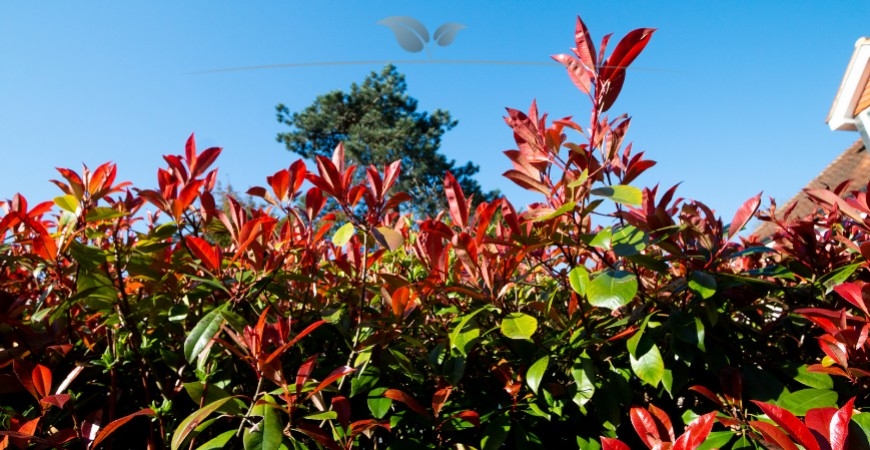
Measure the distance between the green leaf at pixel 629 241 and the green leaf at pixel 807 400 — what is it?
1.22ft

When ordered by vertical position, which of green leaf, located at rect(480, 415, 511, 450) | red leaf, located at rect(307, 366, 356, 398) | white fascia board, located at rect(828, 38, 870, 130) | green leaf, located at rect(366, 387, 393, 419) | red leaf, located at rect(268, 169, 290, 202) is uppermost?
white fascia board, located at rect(828, 38, 870, 130)

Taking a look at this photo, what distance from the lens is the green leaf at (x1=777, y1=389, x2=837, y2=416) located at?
3.22ft

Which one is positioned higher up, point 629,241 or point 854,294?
point 629,241

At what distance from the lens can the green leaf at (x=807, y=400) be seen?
981 millimetres

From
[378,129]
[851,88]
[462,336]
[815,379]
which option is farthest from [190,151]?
[378,129]

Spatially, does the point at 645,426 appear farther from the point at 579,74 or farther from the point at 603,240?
the point at 579,74

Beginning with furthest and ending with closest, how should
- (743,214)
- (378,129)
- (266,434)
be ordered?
(378,129) → (743,214) → (266,434)

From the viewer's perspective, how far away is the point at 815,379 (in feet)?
3.44

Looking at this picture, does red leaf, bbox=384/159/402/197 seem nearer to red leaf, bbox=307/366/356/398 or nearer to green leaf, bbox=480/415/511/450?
red leaf, bbox=307/366/356/398

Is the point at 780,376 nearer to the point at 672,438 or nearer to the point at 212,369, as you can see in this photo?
the point at 672,438

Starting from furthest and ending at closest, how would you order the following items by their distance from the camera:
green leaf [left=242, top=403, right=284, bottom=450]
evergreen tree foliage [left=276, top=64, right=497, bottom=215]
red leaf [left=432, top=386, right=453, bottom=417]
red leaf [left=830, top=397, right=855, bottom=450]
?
evergreen tree foliage [left=276, top=64, right=497, bottom=215]
red leaf [left=432, top=386, right=453, bottom=417]
green leaf [left=242, top=403, right=284, bottom=450]
red leaf [left=830, top=397, right=855, bottom=450]

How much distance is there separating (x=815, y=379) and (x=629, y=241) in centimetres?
43

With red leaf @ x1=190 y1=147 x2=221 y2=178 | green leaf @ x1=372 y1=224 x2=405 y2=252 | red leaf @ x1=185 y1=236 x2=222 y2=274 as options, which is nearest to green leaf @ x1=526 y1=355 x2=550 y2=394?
green leaf @ x1=372 y1=224 x2=405 y2=252

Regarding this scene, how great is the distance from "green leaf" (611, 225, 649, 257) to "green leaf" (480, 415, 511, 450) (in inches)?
15.0
